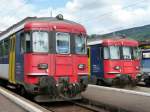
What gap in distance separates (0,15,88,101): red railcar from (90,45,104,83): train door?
7.86 meters

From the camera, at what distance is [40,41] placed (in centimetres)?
1519

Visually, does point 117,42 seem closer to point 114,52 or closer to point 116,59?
point 114,52

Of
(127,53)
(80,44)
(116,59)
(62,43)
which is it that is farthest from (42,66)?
(127,53)

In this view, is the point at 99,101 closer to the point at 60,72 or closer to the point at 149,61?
the point at 60,72

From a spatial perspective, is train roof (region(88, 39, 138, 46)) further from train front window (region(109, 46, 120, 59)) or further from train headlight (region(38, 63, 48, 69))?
train headlight (region(38, 63, 48, 69))

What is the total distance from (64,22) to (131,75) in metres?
8.28

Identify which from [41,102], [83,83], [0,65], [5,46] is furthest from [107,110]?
[0,65]

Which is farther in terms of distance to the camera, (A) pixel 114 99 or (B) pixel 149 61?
(B) pixel 149 61

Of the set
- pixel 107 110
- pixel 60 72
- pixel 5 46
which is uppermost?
pixel 5 46

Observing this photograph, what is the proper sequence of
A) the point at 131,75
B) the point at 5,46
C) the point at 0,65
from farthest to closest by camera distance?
1. the point at 131,75
2. the point at 0,65
3. the point at 5,46

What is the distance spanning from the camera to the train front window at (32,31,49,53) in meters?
15.1

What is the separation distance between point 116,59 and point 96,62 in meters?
1.59

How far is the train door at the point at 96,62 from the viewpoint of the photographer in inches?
942

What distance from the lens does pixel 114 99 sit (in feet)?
53.9
